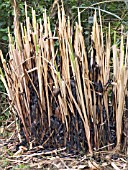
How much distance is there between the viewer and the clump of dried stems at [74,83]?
2.00 m

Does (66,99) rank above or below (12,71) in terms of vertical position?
below

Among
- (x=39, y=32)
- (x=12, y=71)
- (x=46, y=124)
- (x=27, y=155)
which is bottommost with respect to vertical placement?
(x=27, y=155)

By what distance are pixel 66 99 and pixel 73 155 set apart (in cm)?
32

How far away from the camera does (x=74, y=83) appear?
2043mm

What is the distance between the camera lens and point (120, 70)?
6.43 feet

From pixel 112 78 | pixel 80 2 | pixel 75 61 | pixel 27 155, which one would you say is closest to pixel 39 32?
pixel 75 61

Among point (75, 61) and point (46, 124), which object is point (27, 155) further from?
point (75, 61)

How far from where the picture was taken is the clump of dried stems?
200cm

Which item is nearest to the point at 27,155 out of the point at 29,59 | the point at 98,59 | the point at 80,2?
the point at 29,59

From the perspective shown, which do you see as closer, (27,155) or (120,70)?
(120,70)

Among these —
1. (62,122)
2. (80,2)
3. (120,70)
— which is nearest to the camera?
(120,70)

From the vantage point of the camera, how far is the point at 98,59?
2.03 meters

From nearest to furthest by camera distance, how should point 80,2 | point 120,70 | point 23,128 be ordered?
1. point 120,70
2. point 23,128
3. point 80,2

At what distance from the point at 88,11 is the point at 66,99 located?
1.44 metres
